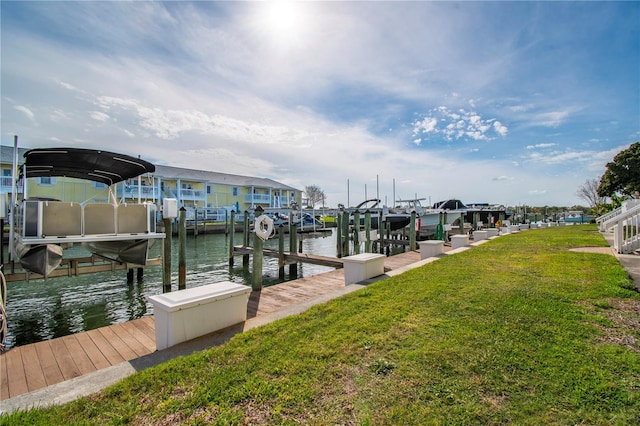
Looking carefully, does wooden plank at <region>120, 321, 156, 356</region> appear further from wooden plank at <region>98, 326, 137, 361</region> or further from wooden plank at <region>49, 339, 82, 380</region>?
wooden plank at <region>49, 339, 82, 380</region>

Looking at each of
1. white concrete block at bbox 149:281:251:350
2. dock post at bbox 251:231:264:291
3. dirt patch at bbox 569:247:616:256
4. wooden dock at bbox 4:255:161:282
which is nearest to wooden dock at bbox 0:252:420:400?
white concrete block at bbox 149:281:251:350

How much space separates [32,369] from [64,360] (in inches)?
11.4

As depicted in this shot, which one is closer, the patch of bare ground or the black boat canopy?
the patch of bare ground

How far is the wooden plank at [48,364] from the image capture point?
3166 mm

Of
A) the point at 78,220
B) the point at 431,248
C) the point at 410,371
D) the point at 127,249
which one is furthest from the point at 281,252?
the point at 410,371

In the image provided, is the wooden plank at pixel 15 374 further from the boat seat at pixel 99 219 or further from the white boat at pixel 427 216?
the white boat at pixel 427 216

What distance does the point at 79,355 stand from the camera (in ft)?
12.2

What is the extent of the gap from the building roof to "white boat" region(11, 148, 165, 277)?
87.1 ft

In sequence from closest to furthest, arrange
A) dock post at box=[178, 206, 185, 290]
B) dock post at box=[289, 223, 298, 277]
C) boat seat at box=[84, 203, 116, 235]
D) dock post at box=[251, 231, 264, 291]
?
boat seat at box=[84, 203, 116, 235] < dock post at box=[251, 231, 264, 291] < dock post at box=[178, 206, 185, 290] < dock post at box=[289, 223, 298, 277]

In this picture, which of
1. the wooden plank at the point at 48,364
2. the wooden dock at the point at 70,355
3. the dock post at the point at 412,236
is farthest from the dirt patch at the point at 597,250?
the wooden plank at the point at 48,364

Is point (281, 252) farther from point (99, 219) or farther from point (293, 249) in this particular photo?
point (99, 219)

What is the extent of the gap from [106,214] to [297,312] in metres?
4.97

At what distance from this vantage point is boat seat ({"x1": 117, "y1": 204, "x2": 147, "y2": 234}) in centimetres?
675

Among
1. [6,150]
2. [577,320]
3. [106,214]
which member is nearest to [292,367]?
[577,320]
